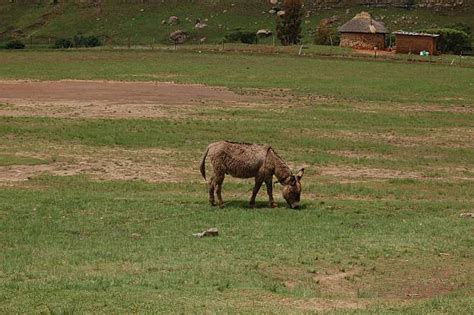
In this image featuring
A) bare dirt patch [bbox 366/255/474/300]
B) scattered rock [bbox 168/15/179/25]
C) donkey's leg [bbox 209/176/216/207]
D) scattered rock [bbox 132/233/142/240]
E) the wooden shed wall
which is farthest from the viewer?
scattered rock [bbox 168/15/179/25]

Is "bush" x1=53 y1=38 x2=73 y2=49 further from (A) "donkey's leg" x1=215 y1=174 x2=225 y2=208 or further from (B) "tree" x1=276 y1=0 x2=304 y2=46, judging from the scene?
(A) "donkey's leg" x1=215 y1=174 x2=225 y2=208

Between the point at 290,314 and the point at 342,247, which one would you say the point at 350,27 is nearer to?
the point at 342,247

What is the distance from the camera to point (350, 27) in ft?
284

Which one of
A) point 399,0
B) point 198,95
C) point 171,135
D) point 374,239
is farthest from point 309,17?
point 374,239

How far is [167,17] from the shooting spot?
398 feet

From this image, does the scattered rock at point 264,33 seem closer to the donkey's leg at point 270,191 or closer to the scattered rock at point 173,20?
the scattered rock at point 173,20

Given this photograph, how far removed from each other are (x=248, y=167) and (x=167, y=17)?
4070 inches

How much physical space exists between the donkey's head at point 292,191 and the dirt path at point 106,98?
1812cm

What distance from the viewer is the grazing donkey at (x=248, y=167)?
20.5 metres

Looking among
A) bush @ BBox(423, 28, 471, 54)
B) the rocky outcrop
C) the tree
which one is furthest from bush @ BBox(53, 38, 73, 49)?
bush @ BBox(423, 28, 471, 54)

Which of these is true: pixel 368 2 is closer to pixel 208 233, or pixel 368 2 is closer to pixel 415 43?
pixel 415 43

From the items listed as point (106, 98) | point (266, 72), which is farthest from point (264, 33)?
point (106, 98)

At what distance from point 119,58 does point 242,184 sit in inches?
1930

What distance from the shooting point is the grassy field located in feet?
40.3
